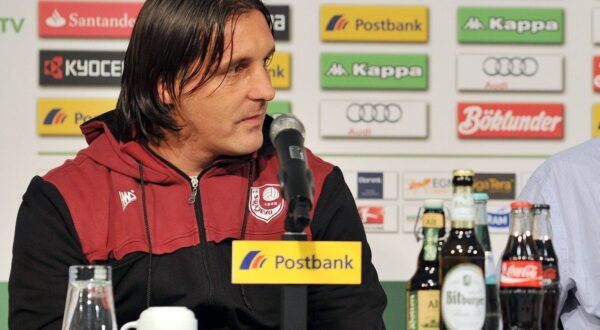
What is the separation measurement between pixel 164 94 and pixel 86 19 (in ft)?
4.21

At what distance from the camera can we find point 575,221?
92.0 inches

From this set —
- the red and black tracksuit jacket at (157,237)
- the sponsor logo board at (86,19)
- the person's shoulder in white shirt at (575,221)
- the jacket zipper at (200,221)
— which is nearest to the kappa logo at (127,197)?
the red and black tracksuit jacket at (157,237)

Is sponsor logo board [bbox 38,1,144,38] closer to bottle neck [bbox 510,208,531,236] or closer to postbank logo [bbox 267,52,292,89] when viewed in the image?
postbank logo [bbox 267,52,292,89]

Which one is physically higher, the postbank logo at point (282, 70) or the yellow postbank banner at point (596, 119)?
the postbank logo at point (282, 70)

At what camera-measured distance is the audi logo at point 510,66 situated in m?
3.28

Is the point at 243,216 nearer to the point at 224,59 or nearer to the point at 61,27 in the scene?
the point at 224,59

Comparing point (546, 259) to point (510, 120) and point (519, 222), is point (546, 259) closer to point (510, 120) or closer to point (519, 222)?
point (519, 222)

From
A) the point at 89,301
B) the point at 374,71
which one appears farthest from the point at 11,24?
the point at 89,301

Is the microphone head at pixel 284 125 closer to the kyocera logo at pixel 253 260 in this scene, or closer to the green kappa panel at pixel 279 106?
the kyocera logo at pixel 253 260

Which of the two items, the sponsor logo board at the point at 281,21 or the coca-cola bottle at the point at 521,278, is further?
the sponsor logo board at the point at 281,21

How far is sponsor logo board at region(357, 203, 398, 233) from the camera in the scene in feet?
10.5

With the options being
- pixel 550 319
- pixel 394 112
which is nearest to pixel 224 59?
pixel 550 319

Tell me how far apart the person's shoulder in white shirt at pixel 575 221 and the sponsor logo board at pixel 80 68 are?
1430 mm

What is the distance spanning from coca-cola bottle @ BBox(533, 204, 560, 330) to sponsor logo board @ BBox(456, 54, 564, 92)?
1793 mm
